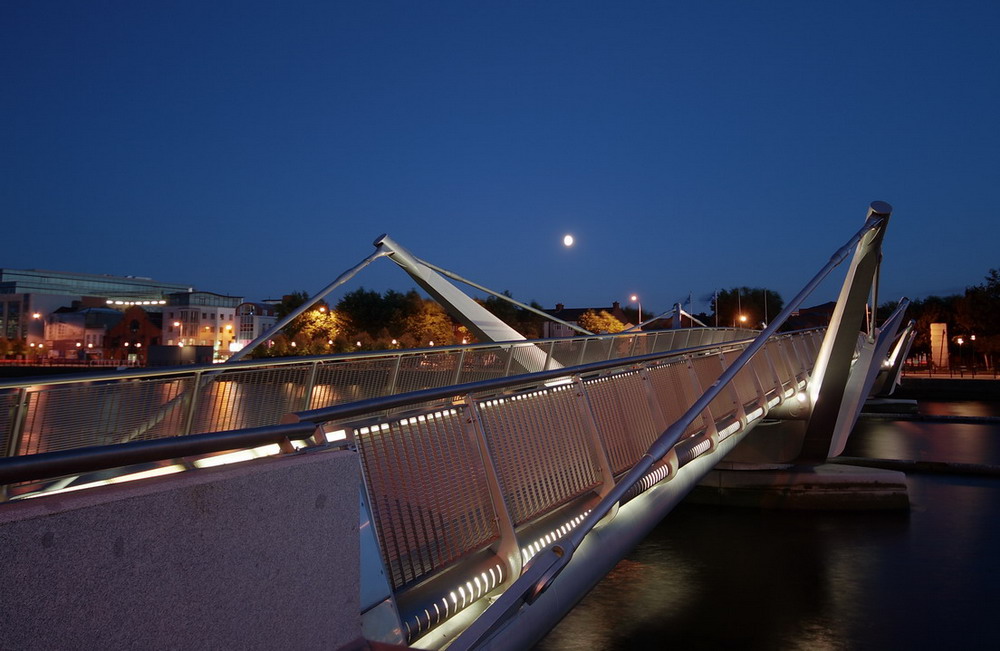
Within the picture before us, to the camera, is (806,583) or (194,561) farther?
(806,583)

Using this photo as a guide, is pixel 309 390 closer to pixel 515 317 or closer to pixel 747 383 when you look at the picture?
pixel 747 383

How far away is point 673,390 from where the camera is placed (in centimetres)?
1053

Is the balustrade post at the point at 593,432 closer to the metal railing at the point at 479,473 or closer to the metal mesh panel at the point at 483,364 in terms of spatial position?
the metal railing at the point at 479,473

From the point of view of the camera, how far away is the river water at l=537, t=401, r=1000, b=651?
12047 millimetres

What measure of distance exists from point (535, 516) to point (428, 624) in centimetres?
167

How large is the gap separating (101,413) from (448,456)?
435 centimetres

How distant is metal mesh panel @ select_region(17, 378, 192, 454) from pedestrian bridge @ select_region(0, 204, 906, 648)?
0.02 metres

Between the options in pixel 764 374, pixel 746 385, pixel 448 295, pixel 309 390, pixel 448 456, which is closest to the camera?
pixel 448 456

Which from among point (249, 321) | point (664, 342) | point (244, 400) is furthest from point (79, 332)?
point (244, 400)

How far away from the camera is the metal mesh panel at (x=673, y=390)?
9.82 meters

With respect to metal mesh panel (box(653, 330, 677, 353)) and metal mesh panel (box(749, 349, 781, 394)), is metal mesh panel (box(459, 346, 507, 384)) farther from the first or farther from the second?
metal mesh panel (box(653, 330, 677, 353))

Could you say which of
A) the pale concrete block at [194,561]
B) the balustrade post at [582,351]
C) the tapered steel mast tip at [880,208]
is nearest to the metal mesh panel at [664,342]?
the balustrade post at [582,351]

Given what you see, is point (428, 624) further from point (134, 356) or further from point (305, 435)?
point (134, 356)

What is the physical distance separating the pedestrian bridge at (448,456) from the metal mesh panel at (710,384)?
36 centimetres
